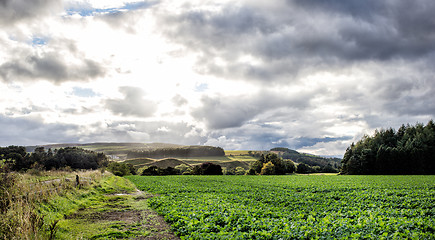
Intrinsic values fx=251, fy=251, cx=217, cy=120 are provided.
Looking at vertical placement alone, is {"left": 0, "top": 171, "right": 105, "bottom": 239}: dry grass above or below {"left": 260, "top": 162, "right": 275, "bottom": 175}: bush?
above

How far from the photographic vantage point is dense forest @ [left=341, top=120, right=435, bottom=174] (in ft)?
238

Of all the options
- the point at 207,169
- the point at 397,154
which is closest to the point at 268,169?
the point at 207,169

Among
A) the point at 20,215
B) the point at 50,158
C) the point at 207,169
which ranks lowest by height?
the point at 207,169

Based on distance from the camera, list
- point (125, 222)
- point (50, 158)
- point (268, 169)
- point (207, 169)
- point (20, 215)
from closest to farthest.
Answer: point (20, 215)
point (125, 222)
point (50, 158)
point (268, 169)
point (207, 169)

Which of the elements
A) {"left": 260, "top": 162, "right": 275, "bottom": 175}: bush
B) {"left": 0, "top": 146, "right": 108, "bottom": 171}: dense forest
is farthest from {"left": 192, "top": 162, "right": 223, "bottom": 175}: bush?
{"left": 0, "top": 146, "right": 108, "bottom": 171}: dense forest

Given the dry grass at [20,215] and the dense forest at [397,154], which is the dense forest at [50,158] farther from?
the dense forest at [397,154]

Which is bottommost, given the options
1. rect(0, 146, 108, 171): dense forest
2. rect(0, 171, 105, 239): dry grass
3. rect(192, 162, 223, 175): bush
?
rect(192, 162, 223, 175): bush

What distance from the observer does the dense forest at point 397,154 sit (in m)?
72.6

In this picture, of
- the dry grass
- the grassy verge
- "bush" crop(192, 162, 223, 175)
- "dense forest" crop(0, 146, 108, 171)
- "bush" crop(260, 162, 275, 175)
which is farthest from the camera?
"bush" crop(192, 162, 223, 175)

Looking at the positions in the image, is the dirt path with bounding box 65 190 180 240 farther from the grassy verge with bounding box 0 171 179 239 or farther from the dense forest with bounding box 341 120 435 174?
the dense forest with bounding box 341 120 435 174

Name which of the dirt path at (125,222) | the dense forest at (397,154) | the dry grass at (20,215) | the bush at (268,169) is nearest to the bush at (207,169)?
the bush at (268,169)

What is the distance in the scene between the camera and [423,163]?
2854 inches

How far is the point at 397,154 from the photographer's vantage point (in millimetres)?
75500

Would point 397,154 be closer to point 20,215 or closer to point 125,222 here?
point 125,222
